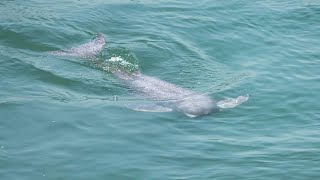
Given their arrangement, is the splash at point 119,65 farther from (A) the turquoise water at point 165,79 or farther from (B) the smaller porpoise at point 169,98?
(A) the turquoise water at point 165,79

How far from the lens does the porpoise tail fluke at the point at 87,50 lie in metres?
15.3

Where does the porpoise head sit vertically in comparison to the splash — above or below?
below

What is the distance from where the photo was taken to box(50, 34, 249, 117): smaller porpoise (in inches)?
494

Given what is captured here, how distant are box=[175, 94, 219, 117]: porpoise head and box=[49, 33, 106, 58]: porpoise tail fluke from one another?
3.66m

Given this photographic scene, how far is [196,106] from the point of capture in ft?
41.1

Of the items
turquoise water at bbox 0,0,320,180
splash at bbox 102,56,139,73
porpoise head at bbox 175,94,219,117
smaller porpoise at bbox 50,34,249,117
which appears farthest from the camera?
splash at bbox 102,56,139,73

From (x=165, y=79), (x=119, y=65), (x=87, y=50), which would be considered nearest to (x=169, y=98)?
(x=165, y=79)

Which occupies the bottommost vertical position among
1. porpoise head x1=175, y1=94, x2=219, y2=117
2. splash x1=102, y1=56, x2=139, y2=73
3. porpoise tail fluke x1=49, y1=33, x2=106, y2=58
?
porpoise head x1=175, y1=94, x2=219, y2=117

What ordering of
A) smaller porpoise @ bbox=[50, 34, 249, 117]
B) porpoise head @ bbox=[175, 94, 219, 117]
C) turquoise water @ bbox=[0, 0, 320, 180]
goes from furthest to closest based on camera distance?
1. smaller porpoise @ bbox=[50, 34, 249, 117]
2. porpoise head @ bbox=[175, 94, 219, 117]
3. turquoise water @ bbox=[0, 0, 320, 180]

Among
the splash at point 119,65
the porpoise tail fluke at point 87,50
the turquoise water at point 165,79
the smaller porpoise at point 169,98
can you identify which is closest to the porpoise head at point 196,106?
the smaller porpoise at point 169,98

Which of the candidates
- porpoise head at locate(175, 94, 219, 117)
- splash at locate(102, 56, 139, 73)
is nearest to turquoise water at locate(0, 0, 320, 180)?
porpoise head at locate(175, 94, 219, 117)

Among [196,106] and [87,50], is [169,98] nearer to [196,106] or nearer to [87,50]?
[196,106]

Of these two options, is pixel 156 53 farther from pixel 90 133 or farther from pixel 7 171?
pixel 7 171

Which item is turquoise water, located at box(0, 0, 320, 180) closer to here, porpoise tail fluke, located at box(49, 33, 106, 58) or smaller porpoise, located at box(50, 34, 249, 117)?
smaller porpoise, located at box(50, 34, 249, 117)
